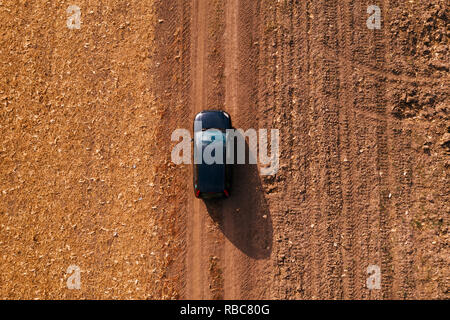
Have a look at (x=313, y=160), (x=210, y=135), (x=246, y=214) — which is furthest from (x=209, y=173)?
(x=313, y=160)

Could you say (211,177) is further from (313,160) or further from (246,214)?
(313,160)

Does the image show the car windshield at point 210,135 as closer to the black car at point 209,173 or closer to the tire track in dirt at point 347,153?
the black car at point 209,173

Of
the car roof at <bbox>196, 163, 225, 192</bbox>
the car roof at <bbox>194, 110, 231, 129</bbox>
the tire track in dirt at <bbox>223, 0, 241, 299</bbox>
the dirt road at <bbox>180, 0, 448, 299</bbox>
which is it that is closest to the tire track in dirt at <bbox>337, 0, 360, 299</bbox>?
the dirt road at <bbox>180, 0, 448, 299</bbox>

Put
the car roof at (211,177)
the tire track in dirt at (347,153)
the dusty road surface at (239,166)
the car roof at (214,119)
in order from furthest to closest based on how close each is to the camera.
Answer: the car roof at (214,119)
the dusty road surface at (239,166)
the tire track in dirt at (347,153)
the car roof at (211,177)

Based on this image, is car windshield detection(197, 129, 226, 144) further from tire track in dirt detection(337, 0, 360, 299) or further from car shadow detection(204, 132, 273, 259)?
tire track in dirt detection(337, 0, 360, 299)

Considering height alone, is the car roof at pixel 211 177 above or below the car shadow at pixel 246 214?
above

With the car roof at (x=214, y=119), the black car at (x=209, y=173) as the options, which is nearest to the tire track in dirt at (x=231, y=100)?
the car roof at (x=214, y=119)
